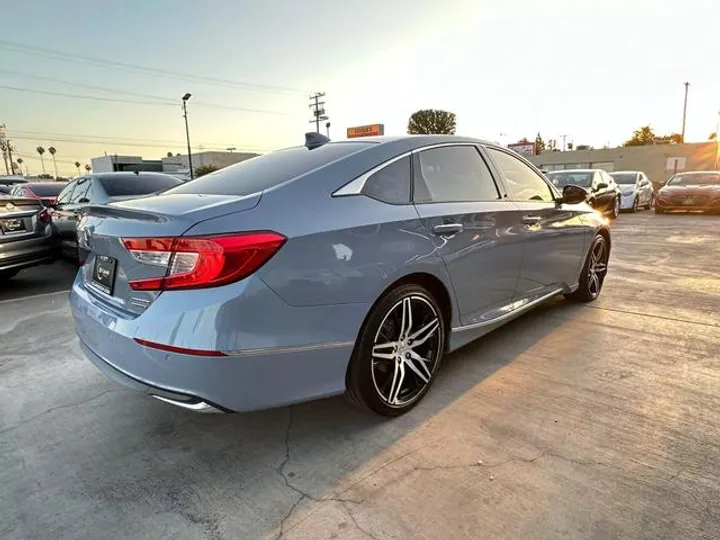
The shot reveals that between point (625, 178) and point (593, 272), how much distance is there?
1359 cm

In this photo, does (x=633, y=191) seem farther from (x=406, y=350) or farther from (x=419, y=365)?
(x=406, y=350)

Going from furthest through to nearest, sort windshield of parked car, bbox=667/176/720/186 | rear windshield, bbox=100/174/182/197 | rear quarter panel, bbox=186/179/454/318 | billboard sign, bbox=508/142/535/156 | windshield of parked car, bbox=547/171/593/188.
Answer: billboard sign, bbox=508/142/535/156 < windshield of parked car, bbox=667/176/720/186 < windshield of parked car, bbox=547/171/593/188 < rear windshield, bbox=100/174/182/197 < rear quarter panel, bbox=186/179/454/318

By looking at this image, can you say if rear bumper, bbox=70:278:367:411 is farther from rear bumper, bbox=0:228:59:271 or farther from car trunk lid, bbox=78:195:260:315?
rear bumper, bbox=0:228:59:271

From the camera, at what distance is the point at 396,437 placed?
2.42 meters

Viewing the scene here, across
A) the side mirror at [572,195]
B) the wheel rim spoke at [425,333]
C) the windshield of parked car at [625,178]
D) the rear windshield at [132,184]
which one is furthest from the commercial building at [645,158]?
the wheel rim spoke at [425,333]

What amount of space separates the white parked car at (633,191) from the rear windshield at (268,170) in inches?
586

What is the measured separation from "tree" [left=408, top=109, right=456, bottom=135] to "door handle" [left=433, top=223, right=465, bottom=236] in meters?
60.5

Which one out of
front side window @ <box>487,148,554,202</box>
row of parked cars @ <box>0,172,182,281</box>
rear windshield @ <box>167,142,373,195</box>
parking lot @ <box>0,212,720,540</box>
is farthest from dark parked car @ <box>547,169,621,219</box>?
rear windshield @ <box>167,142,373,195</box>

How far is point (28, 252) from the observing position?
5637 millimetres

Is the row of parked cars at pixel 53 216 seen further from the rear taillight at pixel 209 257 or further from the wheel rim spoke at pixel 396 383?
the wheel rim spoke at pixel 396 383

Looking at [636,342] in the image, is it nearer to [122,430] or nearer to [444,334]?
[444,334]

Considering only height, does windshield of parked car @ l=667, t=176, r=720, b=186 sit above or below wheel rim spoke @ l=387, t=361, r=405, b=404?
above

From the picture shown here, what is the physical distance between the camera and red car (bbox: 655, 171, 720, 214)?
1360 cm

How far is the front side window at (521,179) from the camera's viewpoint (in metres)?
3.46
